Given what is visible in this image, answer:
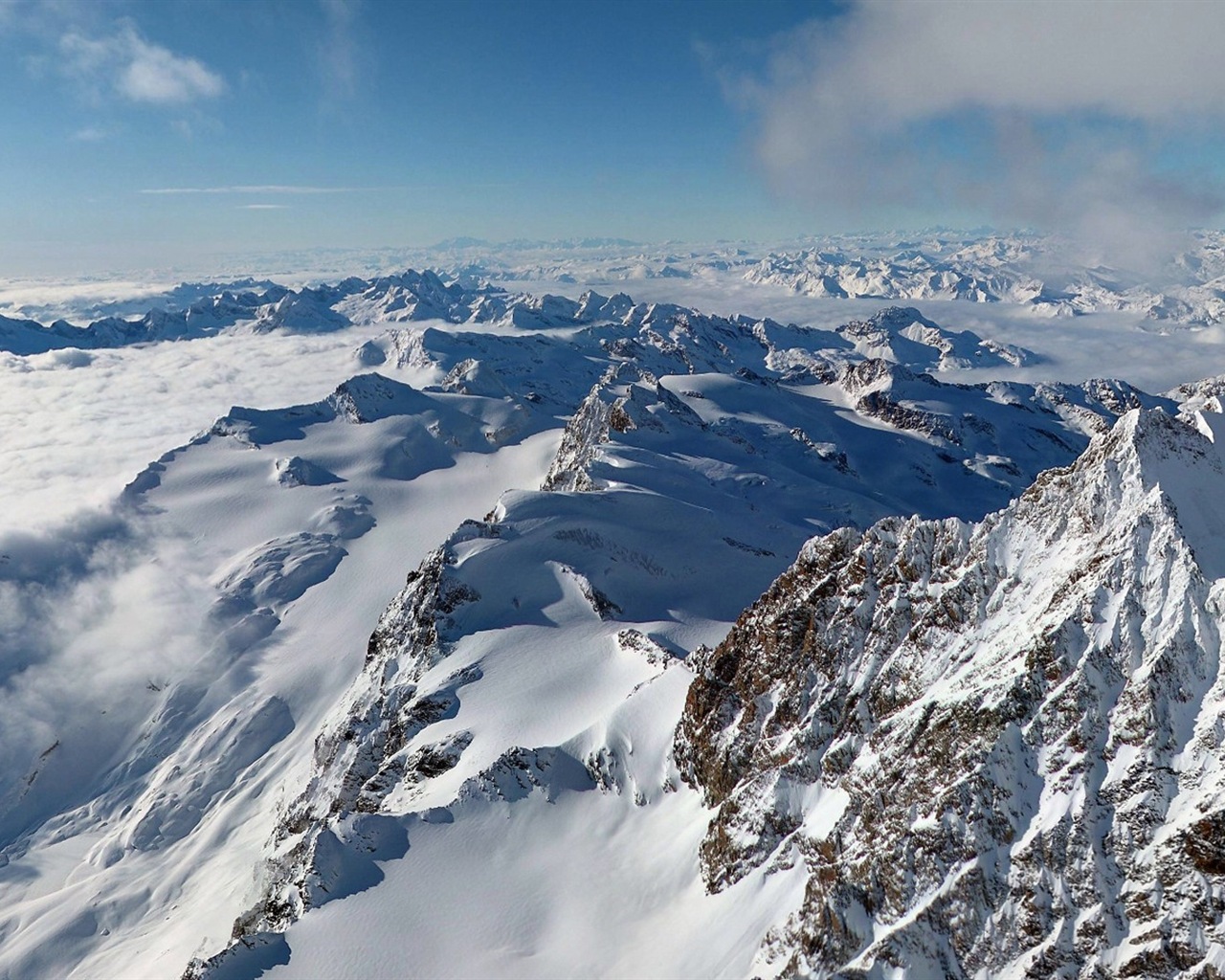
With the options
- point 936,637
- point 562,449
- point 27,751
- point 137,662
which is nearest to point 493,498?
point 562,449

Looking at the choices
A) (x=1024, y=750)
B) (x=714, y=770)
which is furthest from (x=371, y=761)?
(x=1024, y=750)

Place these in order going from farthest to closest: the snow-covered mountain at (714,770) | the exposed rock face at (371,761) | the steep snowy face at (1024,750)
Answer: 1. the exposed rock face at (371,761)
2. the snow-covered mountain at (714,770)
3. the steep snowy face at (1024,750)

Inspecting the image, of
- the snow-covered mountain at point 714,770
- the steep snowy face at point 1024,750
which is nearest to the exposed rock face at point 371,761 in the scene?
the snow-covered mountain at point 714,770

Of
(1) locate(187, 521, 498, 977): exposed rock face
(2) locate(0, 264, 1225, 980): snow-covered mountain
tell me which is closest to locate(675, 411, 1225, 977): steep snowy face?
(2) locate(0, 264, 1225, 980): snow-covered mountain

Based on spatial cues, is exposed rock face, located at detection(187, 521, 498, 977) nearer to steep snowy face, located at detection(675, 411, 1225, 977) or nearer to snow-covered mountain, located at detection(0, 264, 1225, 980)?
snow-covered mountain, located at detection(0, 264, 1225, 980)

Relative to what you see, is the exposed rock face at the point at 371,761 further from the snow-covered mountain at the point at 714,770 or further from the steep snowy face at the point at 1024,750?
the steep snowy face at the point at 1024,750

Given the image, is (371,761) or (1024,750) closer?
(1024,750)

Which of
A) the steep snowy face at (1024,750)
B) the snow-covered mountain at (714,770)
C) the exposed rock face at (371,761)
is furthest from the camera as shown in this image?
the exposed rock face at (371,761)

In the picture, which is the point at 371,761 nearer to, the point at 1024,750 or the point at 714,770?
the point at 714,770
